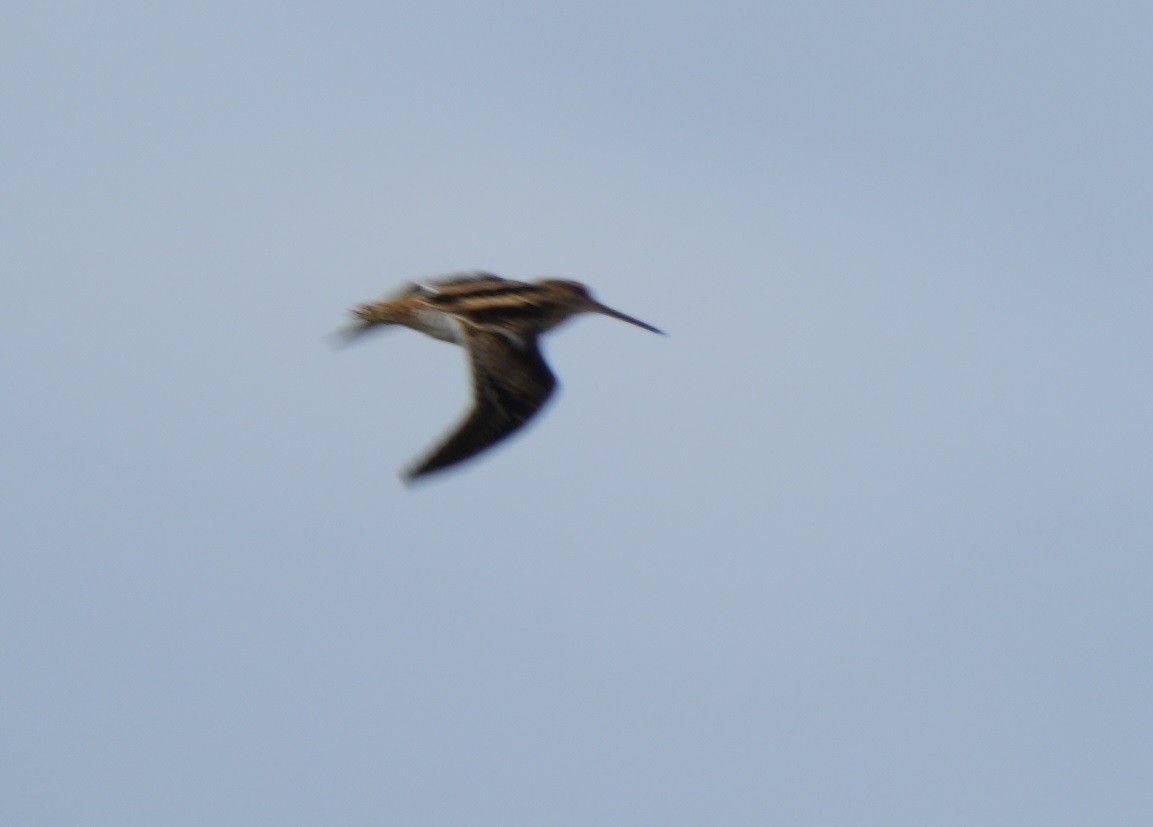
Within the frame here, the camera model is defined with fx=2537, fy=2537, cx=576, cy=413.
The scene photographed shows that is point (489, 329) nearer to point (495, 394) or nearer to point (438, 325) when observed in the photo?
point (438, 325)

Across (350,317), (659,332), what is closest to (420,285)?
(350,317)

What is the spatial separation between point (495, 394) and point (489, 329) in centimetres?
183

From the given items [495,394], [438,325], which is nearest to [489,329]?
[438,325]

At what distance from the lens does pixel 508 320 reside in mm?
33781

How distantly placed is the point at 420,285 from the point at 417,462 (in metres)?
5.93

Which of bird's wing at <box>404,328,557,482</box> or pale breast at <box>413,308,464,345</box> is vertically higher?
pale breast at <box>413,308,464,345</box>

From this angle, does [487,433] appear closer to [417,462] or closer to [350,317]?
[417,462]

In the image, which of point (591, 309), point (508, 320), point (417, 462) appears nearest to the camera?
point (417, 462)

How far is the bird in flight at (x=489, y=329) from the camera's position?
30922 mm

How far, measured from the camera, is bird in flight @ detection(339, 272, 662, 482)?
101 ft

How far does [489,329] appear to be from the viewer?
108 feet

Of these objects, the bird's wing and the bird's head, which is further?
the bird's head

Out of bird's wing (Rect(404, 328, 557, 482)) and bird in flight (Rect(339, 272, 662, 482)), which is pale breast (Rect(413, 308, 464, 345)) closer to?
bird in flight (Rect(339, 272, 662, 482))

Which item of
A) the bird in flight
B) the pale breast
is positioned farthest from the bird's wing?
the pale breast
